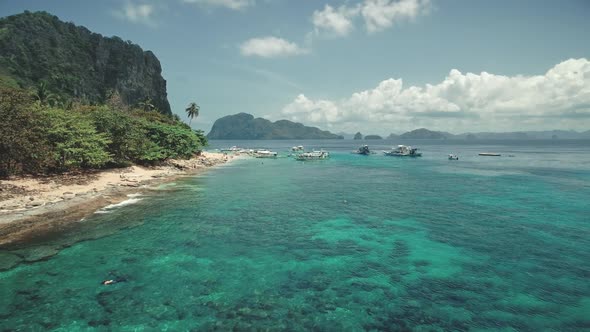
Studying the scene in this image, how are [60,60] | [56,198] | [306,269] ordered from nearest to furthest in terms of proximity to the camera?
[306,269] → [56,198] → [60,60]

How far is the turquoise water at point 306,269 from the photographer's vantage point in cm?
1403

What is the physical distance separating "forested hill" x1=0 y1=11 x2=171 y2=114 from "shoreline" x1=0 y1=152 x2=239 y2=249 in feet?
255

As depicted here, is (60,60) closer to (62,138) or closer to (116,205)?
(62,138)

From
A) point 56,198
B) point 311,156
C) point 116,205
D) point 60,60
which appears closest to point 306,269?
point 116,205

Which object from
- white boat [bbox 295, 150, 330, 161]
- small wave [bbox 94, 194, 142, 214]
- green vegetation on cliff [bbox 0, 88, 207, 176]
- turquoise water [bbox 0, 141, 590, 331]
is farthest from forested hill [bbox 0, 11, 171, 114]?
turquoise water [bbox 0, 141, 590, 331]

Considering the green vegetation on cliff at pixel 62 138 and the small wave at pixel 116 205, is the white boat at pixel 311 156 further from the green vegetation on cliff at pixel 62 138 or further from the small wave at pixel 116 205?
the small wave at pixel 116 205

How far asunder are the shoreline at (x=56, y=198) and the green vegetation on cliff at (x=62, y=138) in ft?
7.54

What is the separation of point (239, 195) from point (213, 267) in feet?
77.1

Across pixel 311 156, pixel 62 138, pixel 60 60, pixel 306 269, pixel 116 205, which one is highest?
pixel 60 60

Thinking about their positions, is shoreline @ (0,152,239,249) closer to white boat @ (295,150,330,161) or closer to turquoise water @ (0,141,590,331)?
turquoise water @ (0,141,590,331)

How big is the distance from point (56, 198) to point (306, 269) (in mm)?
30064

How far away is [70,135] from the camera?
39625 millimetres

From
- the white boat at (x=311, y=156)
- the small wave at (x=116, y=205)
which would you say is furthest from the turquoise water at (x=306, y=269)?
the white boat at (x=311, y=156)

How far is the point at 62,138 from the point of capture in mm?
39469
